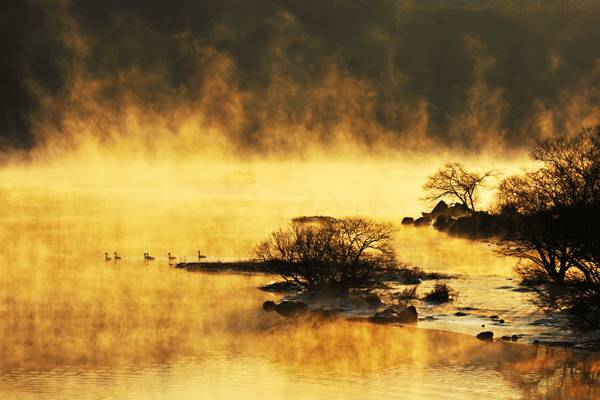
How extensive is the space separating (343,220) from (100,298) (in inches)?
1059

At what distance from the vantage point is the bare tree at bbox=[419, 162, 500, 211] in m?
107

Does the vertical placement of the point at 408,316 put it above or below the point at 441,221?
below

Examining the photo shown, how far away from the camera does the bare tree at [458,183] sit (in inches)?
4220

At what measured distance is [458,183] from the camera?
10856 centimetres

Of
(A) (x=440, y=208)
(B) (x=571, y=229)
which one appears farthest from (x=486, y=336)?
(A) (x=440, y=208)

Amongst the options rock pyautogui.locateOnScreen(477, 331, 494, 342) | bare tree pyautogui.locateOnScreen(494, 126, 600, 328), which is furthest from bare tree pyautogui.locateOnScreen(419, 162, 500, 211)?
rock pyautogui.locateOnScreen(477, 331, 494, 342)

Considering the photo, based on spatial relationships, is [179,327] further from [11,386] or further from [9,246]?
[9,246]

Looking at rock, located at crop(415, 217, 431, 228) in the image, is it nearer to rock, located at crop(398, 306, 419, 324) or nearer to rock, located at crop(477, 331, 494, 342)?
rock, located at crop(398, 306, 419, 324)

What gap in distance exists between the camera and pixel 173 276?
273 ft

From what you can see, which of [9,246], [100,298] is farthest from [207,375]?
[9,246]

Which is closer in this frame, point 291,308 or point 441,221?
point 291,308

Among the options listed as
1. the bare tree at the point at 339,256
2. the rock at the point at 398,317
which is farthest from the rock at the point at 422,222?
the rock at the point at 398,317

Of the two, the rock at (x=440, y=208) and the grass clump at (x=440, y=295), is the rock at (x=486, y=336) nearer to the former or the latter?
the grass clump at (x=440, y=295)

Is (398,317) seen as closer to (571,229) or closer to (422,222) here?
(571,229)
